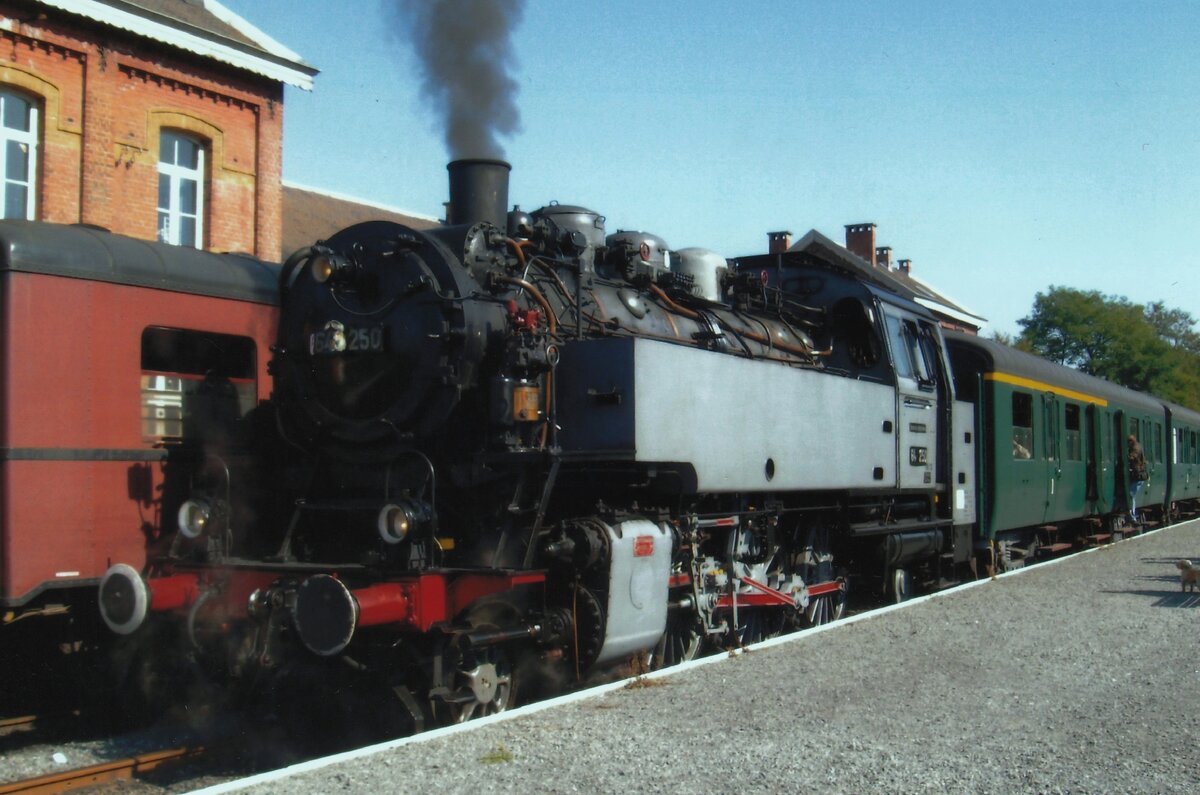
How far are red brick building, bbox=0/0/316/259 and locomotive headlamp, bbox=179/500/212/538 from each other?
8482 millimetres

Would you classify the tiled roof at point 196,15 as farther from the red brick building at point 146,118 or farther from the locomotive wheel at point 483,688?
the locomotive wheel at point 483,688

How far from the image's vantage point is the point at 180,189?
15.0m

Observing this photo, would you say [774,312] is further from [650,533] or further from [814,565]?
[650,533]

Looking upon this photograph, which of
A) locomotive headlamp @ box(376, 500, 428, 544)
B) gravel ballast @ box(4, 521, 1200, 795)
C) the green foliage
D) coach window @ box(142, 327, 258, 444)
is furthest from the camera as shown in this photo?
the green foliage

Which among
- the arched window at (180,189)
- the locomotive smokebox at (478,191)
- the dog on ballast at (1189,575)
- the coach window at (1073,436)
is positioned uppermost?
the arched window at (180,189)

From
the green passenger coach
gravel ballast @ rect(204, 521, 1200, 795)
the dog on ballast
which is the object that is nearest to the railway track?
gravel ballast @ rect(204, 521, 1200, 795)

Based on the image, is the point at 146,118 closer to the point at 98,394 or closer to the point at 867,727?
the point at 98,394

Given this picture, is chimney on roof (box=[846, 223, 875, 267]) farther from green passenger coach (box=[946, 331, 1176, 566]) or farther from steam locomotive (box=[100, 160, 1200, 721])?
steam locomotive (box=[100, 160, 1200, 721])

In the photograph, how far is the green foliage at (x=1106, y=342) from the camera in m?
63.0

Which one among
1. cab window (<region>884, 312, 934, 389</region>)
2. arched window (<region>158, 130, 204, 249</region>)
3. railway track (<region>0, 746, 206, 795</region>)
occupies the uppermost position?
arched window (<region>158, 130, 204, 249</region>)

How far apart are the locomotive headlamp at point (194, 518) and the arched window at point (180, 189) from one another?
9.28m

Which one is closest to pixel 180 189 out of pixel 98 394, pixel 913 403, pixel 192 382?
pixel 192 382

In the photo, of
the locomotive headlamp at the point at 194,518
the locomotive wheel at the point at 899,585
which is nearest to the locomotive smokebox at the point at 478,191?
the locomotive headlamp at the point at 194,518

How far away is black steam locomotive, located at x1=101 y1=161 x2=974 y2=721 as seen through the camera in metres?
5.77
